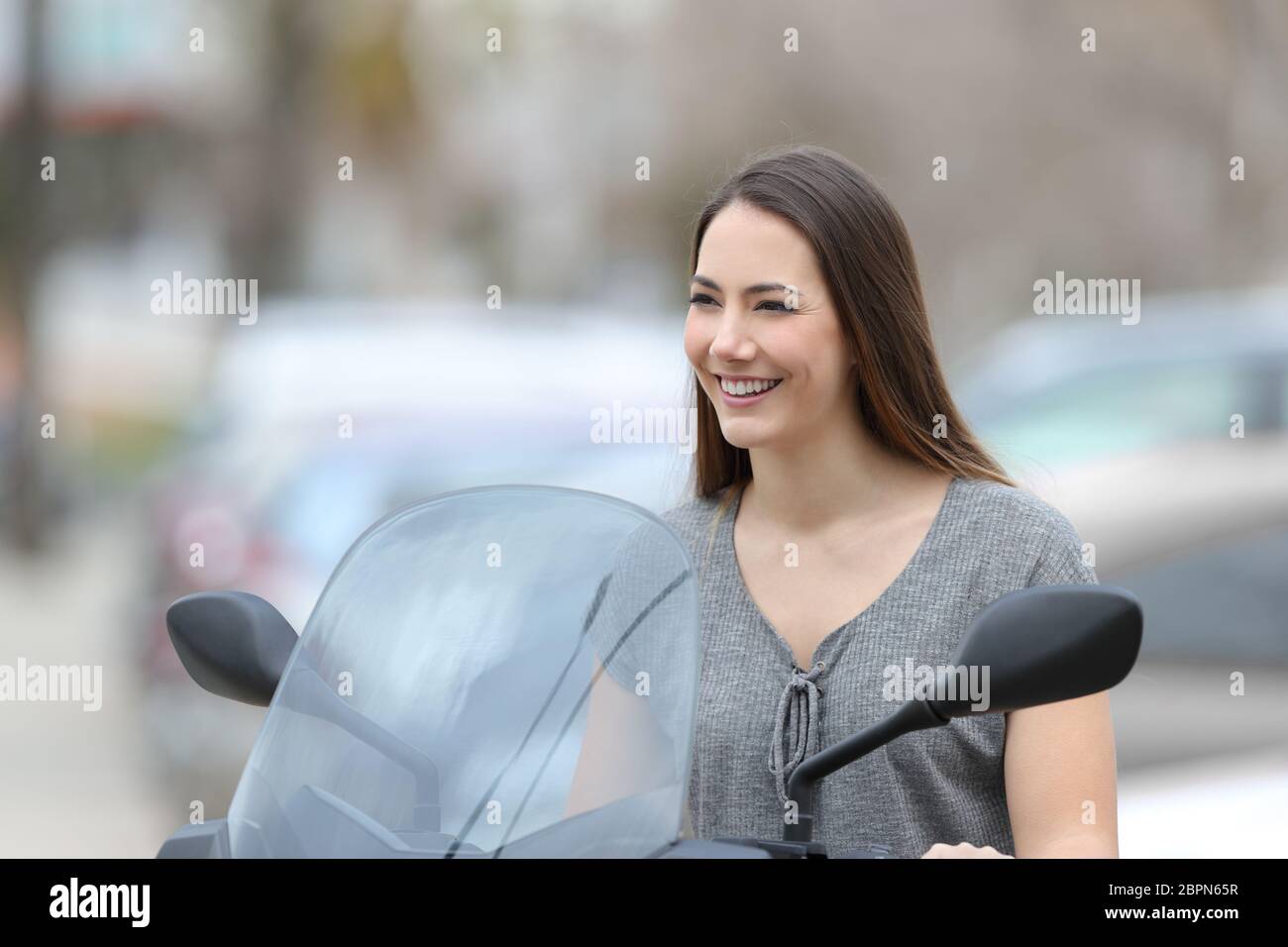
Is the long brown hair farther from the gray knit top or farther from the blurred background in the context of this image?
the blurred background

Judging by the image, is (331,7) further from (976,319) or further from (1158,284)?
(1158,284)

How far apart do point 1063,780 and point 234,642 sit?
3.64 ft

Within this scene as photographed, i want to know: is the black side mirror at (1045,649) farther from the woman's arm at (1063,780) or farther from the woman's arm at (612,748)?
the woman's arm at (1063,780)

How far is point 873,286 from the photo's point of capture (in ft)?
8.31

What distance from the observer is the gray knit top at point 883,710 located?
7.61 ft

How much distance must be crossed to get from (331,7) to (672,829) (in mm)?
22231

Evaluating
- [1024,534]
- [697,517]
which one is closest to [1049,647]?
[1024,534]

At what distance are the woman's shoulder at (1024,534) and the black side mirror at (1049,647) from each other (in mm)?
764

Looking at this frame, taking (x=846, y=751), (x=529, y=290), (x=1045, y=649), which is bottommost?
(x=846, y=751)

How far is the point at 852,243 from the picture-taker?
251 cm

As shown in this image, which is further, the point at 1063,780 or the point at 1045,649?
the point at 1063,780

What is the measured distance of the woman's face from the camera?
7.92 ft

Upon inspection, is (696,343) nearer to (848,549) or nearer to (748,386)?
(748,386)

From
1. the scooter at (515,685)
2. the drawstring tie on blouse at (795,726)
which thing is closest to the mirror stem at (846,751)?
the scooter at (515,685)
